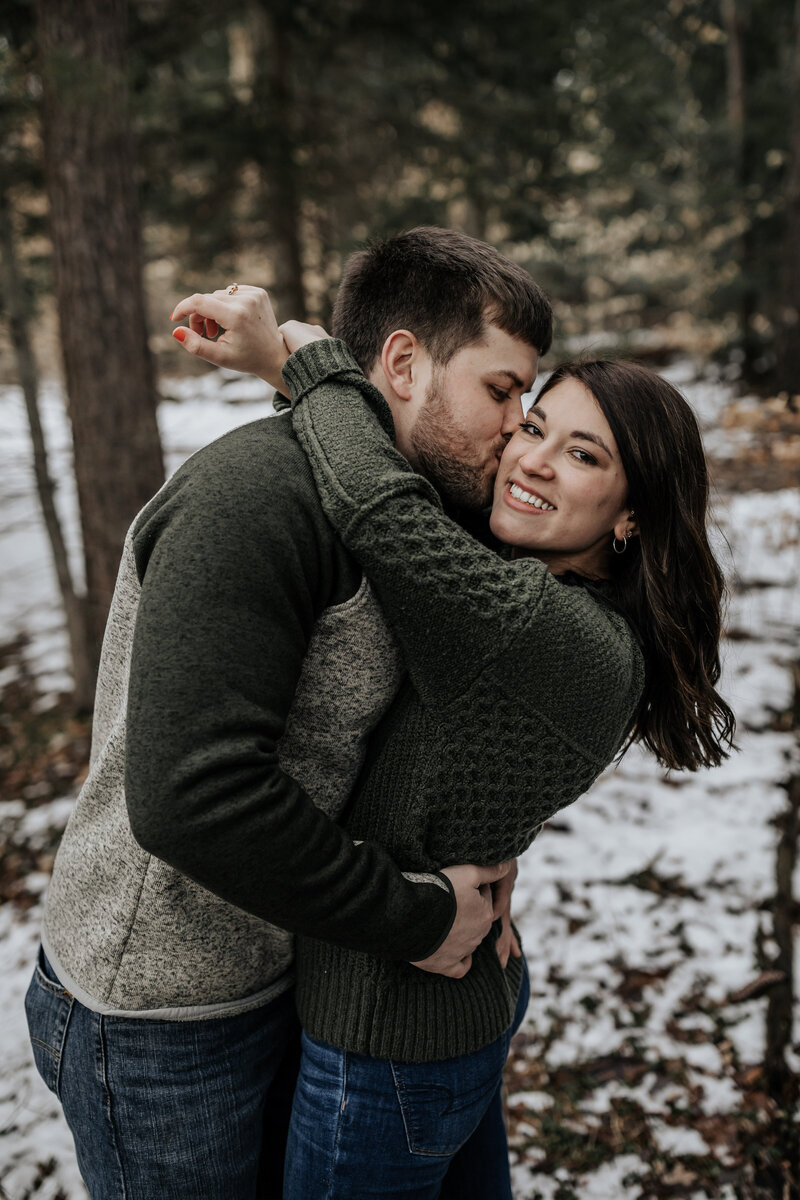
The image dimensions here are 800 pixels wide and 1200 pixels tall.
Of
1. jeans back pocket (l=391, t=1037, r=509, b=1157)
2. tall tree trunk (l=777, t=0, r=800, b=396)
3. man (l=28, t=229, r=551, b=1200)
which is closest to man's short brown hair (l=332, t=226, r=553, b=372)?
man (l=28, t=229, r=551, b=1200)

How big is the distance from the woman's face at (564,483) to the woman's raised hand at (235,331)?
53 centimetres

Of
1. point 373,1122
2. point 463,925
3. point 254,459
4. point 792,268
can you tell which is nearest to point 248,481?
point 254,459

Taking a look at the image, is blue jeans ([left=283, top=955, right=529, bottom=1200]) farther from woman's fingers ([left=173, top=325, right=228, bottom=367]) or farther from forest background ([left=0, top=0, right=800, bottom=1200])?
forest background ([left=0, top=0, right=800, bottom=1200])

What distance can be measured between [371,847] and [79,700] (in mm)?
5112

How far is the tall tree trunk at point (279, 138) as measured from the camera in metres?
7.67

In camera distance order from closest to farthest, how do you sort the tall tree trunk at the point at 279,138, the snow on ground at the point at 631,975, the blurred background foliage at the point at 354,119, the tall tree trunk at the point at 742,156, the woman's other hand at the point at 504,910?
the woman's other hand at the point at 504,910, the snow on ground at the point at 631,975, the blurred background foliage at the point at 354,119, the tall tree trunk at the point at 279,138, the tall tree trunk at the point at 742,156

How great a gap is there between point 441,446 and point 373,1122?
124 centimetres

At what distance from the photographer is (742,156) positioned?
13.5 m

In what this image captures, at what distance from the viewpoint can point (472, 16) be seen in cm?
752

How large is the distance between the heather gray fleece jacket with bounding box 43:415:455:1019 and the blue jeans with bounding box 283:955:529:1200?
0.19 metres

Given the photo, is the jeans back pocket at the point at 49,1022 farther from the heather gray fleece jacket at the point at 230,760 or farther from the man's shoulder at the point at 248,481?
the man's shoulder at the point at 248,481

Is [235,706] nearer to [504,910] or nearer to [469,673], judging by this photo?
[469,673]

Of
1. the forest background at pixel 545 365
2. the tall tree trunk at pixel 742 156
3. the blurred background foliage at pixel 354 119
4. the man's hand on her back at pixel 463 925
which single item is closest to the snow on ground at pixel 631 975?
the forest background at pixel 545 365

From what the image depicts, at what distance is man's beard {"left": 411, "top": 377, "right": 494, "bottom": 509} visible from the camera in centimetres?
165
